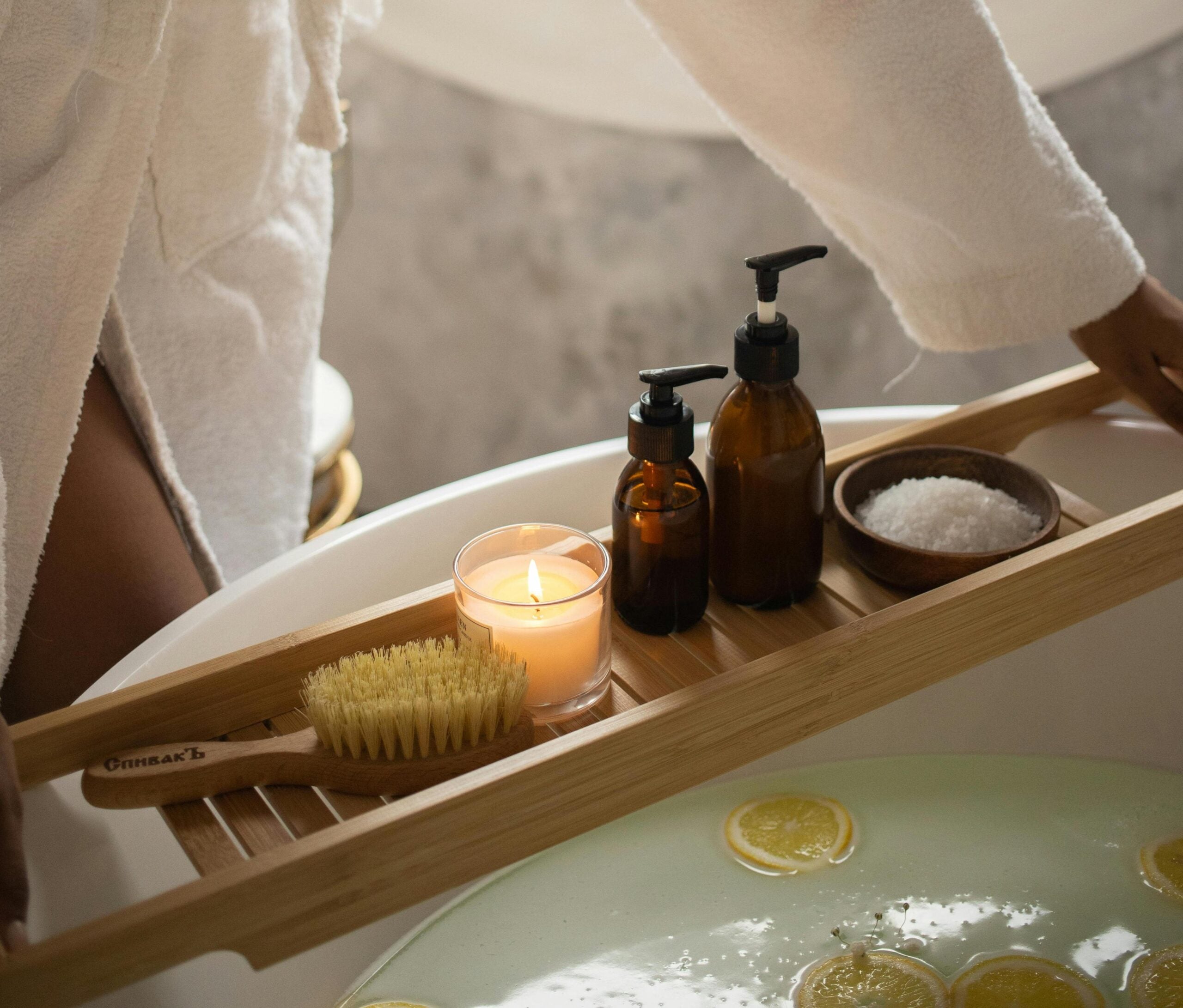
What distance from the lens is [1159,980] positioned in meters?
0.81

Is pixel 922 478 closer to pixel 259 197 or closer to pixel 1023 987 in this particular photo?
pixel 1023 987

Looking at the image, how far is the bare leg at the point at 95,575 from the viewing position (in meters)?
0.89

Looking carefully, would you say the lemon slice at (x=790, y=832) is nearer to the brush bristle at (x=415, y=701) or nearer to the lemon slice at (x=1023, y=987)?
the lemon slice at (x=1023, y=987)

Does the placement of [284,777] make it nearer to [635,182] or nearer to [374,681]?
[374,681]

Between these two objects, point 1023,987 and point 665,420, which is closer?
point 665,420

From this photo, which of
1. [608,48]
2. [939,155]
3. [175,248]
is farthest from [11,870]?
[608,48]

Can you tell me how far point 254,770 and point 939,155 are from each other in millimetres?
669

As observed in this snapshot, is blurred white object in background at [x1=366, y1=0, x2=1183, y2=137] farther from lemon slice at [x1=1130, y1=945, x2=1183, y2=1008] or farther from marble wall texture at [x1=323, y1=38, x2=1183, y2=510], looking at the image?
lemon slice at [x1=1130, y1=945, x2=1183, y2=1008]

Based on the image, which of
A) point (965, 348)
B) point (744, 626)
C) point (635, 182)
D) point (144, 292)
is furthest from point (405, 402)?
point (744, 626)

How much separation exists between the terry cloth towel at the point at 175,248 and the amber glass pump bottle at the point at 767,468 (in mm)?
→ 420

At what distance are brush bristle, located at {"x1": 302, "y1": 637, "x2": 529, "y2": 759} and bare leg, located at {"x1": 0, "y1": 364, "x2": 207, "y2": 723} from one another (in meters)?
0.29

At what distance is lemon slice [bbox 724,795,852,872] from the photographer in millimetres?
925

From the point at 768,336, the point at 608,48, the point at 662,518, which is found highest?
the point at 608,48

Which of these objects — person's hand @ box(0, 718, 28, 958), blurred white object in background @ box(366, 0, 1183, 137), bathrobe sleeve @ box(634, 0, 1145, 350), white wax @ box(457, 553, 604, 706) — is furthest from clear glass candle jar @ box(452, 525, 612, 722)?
blurred white object in background @ box(366, 0, 1183, 137)
